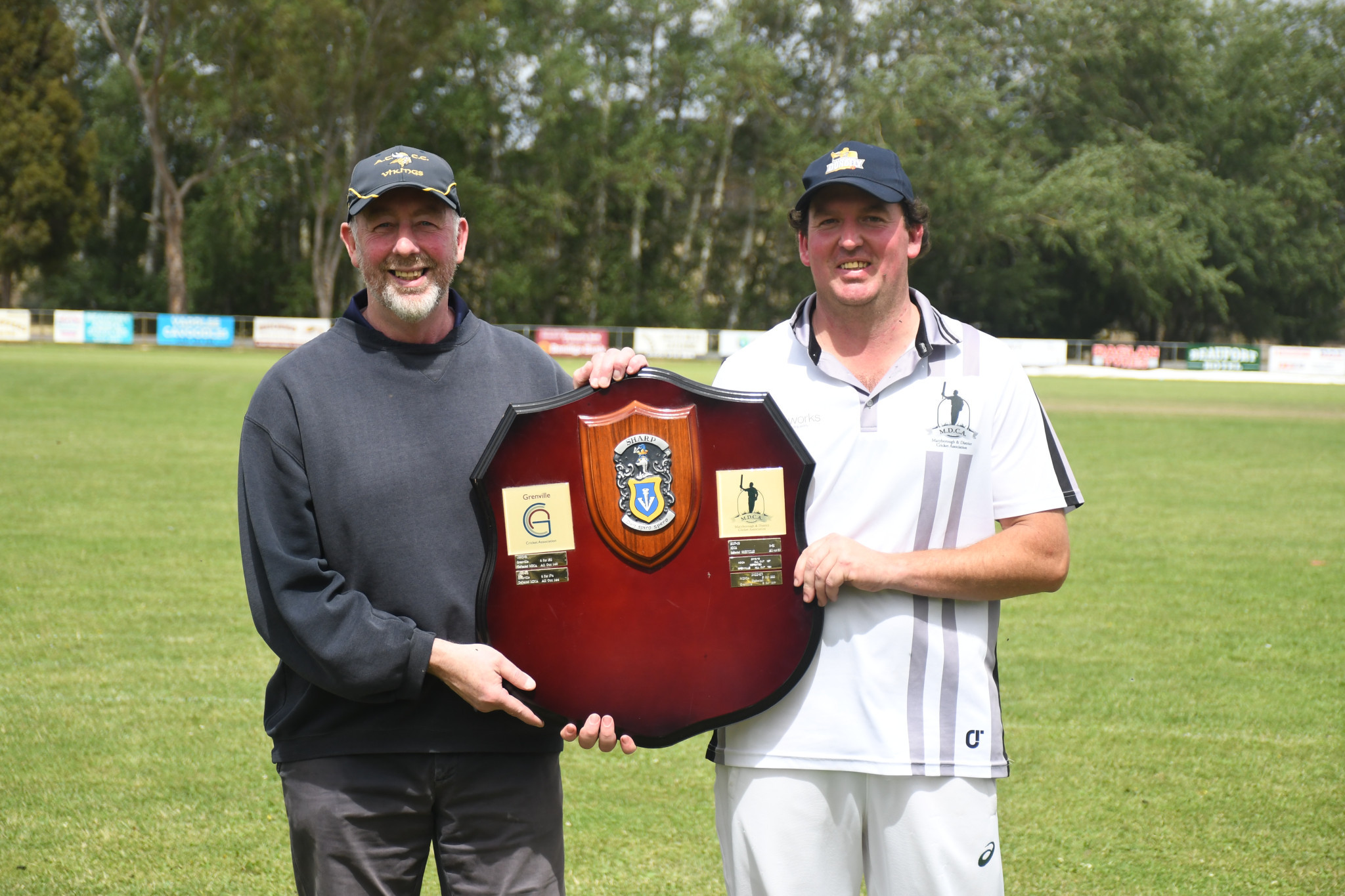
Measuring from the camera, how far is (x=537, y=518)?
2809 mm

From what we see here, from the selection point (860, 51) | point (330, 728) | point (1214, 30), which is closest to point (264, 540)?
point (330, 728)

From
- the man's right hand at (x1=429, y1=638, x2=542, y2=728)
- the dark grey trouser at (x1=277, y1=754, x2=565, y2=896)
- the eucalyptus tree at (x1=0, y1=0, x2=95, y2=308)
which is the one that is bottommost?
the dark grey trouser at (x1=277, y1=754, x2=565, y2=896)

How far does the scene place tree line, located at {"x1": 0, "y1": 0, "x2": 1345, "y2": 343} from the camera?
4850 cm

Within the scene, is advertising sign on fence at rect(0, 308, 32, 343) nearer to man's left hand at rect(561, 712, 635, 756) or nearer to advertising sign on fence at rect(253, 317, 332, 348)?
advertising sign on fence at rect(253, 317, 332, 348)

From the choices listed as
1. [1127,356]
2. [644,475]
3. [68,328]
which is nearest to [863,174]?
[644,475]

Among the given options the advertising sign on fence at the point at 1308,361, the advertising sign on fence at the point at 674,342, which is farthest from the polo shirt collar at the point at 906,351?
the advertising sign on fence at the point at 1308,361

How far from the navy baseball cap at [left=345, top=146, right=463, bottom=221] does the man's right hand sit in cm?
104

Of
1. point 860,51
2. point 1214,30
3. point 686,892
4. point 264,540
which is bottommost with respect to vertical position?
point 686,892

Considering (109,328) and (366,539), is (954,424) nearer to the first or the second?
(366,539)

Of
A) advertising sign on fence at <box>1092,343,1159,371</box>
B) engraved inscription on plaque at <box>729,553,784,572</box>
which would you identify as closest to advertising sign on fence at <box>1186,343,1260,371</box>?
advertising sign on fence at <box>1092,343,1159,371</box>

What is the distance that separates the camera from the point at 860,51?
54.5m

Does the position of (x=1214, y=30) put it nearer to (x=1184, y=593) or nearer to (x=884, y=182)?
(x=1184, y=593)

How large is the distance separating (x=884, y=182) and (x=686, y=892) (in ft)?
9.00

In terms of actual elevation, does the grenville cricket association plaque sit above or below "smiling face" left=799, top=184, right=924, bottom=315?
below
